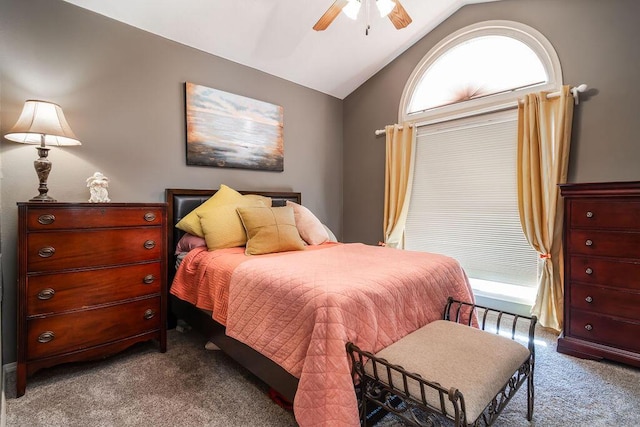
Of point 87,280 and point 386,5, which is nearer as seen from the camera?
point 87,280

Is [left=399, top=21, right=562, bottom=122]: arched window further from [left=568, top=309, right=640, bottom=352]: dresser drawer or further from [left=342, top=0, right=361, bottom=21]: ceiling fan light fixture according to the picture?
[left=568, top=309, right=640, bottom=352]: dresser drawer

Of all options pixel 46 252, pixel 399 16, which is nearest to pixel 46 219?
pixel 46 252

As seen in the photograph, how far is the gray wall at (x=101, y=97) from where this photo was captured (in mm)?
1981

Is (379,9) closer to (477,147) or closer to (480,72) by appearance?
(480,72)

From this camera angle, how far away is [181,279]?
2.29 m

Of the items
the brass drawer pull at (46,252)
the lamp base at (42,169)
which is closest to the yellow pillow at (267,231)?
the brass drawer pull at (46,252)

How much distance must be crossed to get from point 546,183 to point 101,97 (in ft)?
12.2

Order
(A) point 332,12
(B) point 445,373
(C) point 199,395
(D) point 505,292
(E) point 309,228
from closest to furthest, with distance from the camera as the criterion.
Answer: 1. (B) point 445,373
2. (C) point 199,395
3. (A) point 332,12
4. (E) point 309,228
5. (D) point 505,292

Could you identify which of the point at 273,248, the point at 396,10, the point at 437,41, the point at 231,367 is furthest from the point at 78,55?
the point at 437,41

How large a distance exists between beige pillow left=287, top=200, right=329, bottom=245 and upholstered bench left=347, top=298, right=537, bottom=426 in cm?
147

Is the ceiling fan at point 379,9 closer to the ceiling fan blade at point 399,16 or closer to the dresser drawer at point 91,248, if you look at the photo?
the ceiling fan blade at point 399,16

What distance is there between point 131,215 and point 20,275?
2.05 ft

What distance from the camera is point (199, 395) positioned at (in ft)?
5.63

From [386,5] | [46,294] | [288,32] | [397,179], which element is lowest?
[46,294]
